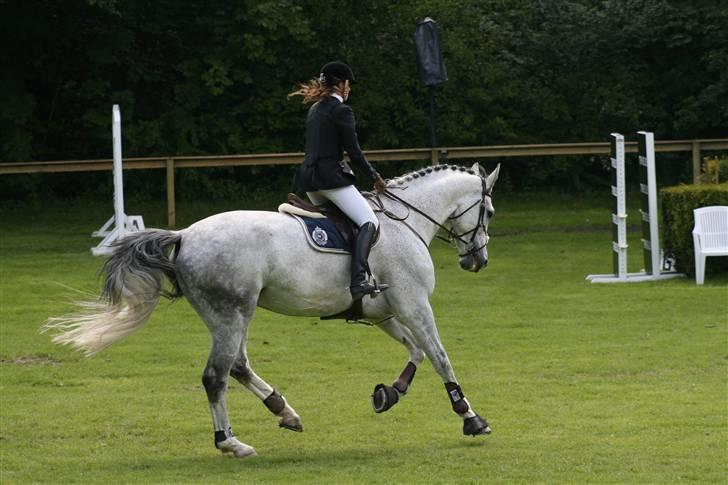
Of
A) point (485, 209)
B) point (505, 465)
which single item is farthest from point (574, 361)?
point (505, 465)

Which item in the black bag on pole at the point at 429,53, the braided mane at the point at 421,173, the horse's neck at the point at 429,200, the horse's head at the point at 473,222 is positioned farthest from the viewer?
the black bag on pole at the point at 429,53

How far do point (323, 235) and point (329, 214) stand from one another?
21 centimetres

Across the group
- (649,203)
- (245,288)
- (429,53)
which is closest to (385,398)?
(245,288)

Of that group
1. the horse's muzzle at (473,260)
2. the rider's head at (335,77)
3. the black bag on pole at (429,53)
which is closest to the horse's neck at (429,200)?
the horse's muzzle at (473,260)

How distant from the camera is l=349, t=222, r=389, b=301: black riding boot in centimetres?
920

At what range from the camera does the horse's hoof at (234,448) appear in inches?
351

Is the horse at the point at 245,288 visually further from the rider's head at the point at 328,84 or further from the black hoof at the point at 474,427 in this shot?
the rider's head at the point at 328,84

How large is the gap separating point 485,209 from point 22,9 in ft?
57.8

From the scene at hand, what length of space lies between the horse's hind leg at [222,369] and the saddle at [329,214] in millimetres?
882

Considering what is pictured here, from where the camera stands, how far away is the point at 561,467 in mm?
8484

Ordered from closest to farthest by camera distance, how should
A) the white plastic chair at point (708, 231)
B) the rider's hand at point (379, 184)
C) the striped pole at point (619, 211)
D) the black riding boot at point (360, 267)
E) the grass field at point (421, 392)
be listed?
the grass field at point (421, 392), the black riding boot at point (360, 267), the rider's hand at point (379, 184), the white plastic chair at point (708, 231), the striped pole at point (619, 211)

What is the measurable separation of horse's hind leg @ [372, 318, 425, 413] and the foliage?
16349 millimetres

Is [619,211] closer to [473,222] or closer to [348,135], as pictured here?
[473,222]

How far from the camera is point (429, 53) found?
872 inches
